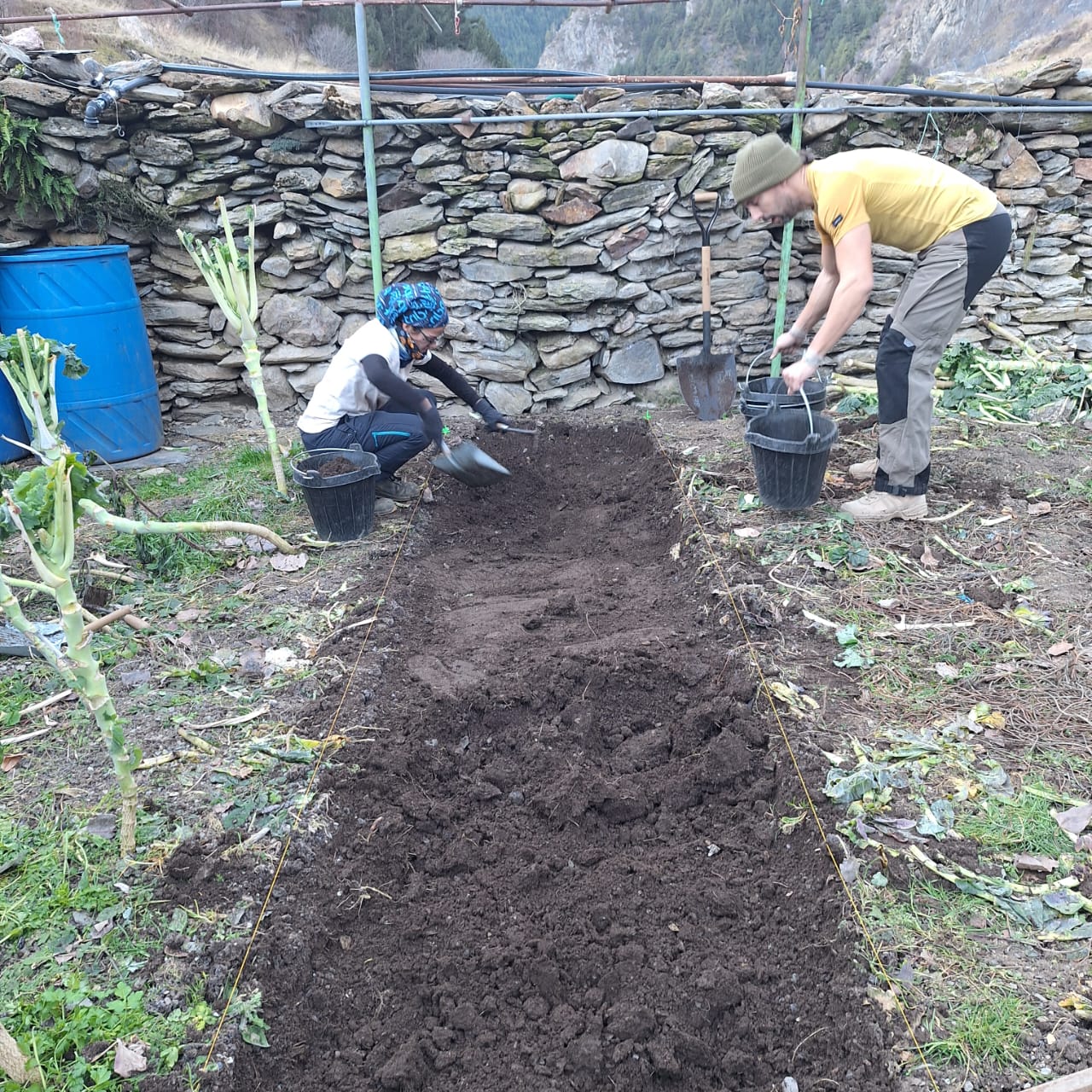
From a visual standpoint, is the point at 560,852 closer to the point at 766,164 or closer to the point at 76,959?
the point at 76,959

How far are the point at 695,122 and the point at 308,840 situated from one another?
5.42 m

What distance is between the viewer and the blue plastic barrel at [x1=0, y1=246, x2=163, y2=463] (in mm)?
5250

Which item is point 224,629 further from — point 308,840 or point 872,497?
point 872,497

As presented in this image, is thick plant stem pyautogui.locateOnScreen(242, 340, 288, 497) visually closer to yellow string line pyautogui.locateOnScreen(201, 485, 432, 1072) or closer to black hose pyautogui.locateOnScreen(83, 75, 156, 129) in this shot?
yellow string line pyautogui.locateOnScreen(201, 485, 432, 1072)

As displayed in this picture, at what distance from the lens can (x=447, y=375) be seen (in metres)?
4.96

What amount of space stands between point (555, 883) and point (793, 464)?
231 centimetres

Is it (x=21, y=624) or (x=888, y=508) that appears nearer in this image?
(x=21, y=624)

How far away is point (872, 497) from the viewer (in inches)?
161

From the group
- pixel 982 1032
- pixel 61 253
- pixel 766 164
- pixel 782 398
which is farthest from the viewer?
pixel 61 253

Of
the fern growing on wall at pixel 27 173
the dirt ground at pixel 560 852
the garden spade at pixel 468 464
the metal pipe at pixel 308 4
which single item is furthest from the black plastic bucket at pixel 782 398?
the fern growing on wall at pixel 27 173

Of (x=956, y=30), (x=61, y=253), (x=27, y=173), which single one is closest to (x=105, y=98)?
(x=27, y=173)

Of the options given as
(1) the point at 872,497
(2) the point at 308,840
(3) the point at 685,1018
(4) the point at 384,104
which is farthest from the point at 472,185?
(3) the point at 685,1018

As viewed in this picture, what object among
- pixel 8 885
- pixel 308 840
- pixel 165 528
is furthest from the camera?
pixel 165 528

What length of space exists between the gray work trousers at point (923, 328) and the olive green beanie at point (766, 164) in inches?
30.4
